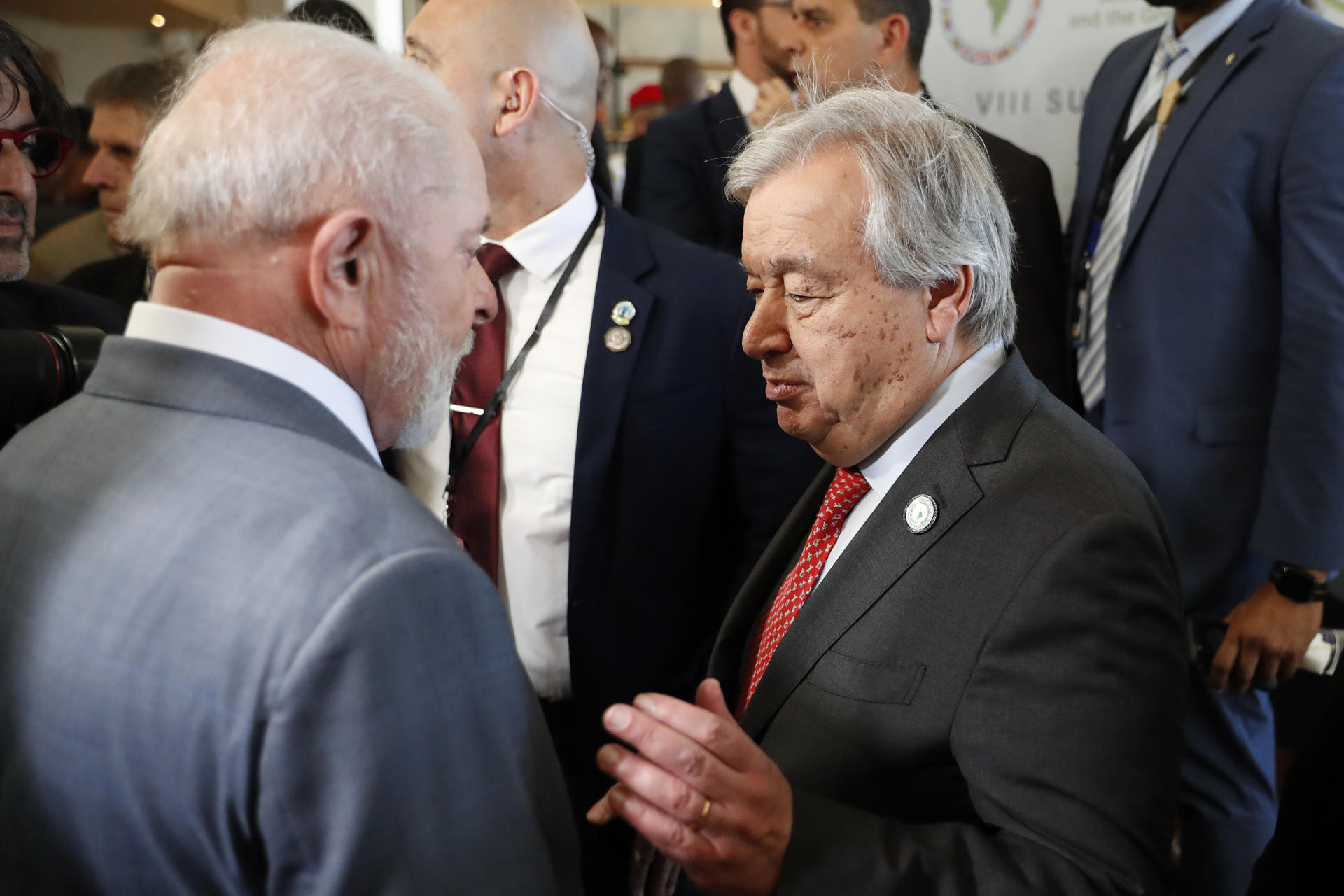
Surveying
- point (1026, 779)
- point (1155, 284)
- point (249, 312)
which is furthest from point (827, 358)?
point (1155, 284)

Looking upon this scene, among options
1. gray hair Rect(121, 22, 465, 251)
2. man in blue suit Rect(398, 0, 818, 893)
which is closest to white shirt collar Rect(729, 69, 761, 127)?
man in blue suit Rect(398, 0, 818, 893)

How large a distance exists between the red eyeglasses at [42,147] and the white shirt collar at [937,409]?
1457 mm

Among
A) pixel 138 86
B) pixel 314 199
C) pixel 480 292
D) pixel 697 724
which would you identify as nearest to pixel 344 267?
pixel 314 199

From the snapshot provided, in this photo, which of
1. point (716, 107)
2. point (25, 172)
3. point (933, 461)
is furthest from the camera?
point (716, 107)

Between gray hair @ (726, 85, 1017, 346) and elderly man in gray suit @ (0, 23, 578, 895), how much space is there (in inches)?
23.0

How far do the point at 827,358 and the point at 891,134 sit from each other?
307 mm

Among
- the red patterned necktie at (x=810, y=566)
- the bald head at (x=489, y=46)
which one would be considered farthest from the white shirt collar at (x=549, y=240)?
the red patterned necktie at (x=810, y=566)

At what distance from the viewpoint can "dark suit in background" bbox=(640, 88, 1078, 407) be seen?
2.40 meters

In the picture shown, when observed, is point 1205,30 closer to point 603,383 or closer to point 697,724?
point 603,383

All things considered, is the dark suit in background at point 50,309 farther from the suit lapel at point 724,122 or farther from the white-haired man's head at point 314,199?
the suit lapel at point 724,122

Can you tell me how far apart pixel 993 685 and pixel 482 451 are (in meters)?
0.95

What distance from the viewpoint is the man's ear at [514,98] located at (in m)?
1.79

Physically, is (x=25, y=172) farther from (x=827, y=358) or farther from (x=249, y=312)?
(x=827, y=358)

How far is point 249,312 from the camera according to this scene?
0.90 metres
